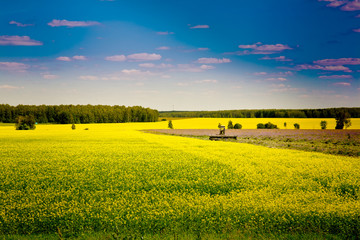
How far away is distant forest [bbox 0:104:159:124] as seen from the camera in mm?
108500

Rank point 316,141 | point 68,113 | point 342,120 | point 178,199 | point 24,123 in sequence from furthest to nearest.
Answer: point 68,113 → point 24,123 → point 342,120 → point 316,141 → point 178,199

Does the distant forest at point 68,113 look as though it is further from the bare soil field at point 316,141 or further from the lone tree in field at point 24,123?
the bare soil field at point 316,141

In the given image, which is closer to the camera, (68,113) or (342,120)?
(342,120)

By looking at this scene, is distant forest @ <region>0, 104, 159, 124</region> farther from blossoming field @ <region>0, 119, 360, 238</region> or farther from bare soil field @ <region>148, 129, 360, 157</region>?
blossoming field @ <region>0, 119, 360, 238</region>

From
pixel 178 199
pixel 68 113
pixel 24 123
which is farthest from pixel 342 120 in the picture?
pixel 68 113

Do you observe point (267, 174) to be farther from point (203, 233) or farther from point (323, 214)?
point (203, 233)

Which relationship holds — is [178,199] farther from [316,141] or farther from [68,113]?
[68,113]

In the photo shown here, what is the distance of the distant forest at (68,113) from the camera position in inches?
4272

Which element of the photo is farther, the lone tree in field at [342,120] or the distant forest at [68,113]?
the distant forest at [68,113]

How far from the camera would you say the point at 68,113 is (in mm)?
108125

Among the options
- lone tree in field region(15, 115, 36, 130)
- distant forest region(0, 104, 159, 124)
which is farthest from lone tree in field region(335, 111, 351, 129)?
distant forest region(0, 104, 159, 124)

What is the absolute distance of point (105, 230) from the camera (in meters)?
8.92

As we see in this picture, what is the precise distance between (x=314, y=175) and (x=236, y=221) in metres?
8.78

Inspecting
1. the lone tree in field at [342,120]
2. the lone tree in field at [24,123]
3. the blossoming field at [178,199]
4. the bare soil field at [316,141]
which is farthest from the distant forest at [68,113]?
the blossoming field at [178,199]
